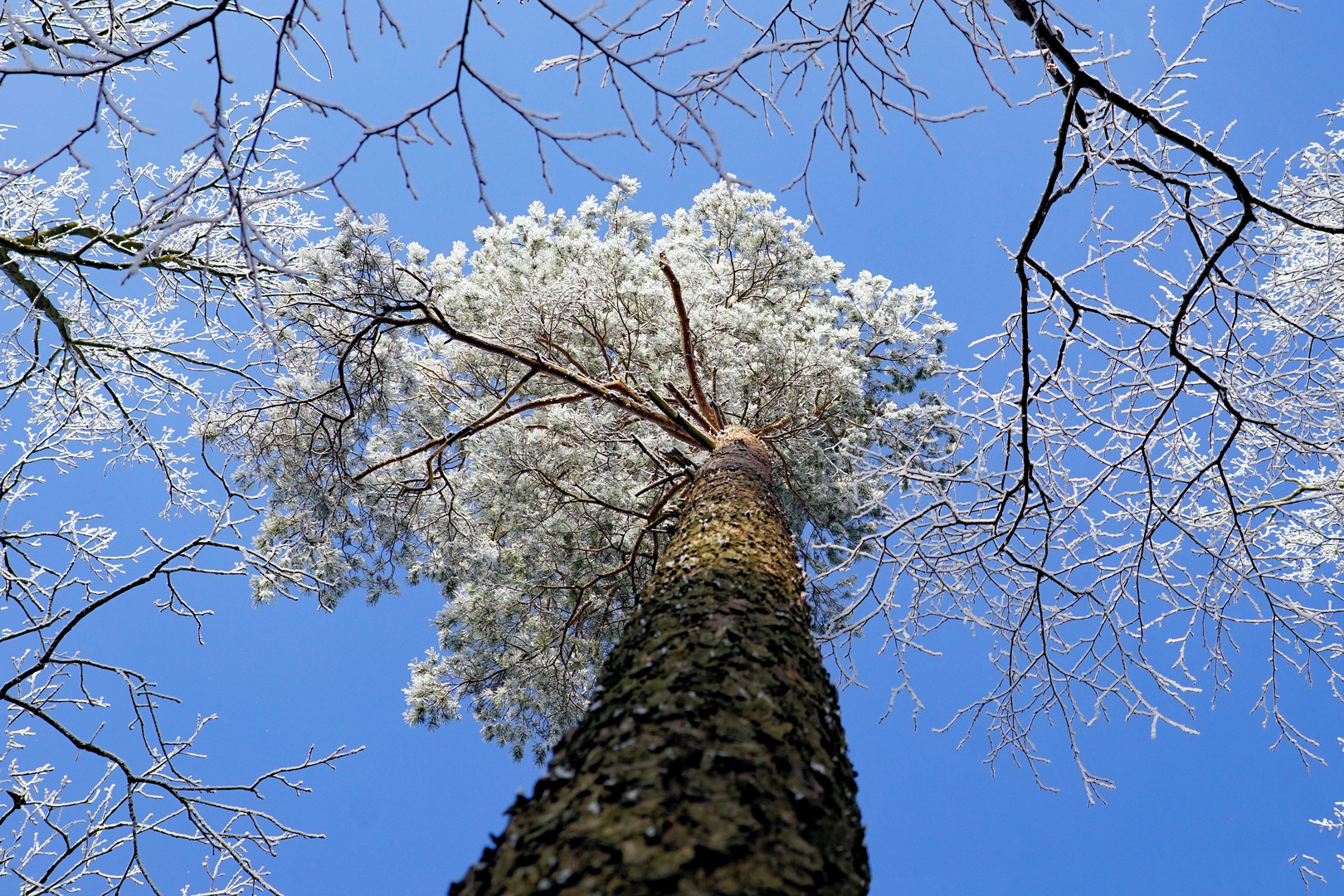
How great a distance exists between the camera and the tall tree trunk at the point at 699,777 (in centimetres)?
97

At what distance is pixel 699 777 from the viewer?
1147 mm

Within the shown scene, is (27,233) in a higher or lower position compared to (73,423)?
higher

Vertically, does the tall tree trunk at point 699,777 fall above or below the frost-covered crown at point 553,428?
below

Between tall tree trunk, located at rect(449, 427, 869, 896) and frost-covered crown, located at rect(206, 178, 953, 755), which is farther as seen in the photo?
frost-covered crown, located at rect(206, 178, 953, 755)

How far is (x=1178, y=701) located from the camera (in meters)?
3.19

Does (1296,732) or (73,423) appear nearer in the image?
(1296,732)

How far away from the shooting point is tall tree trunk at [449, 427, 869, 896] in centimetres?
97

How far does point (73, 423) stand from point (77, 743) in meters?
2.26

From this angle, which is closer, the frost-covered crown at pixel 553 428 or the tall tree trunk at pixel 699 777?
the tall tree trunk at pixel 699 777

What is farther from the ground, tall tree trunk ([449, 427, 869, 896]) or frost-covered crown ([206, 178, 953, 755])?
frost-covered crown ([206, 178, 953, 755])

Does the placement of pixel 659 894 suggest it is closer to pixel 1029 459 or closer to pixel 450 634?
pixel 1029 459

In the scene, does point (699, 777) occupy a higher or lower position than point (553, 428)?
lower

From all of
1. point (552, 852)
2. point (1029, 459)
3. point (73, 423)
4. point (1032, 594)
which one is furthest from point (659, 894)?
point (73, 423)

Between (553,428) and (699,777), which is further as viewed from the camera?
(553,428)
